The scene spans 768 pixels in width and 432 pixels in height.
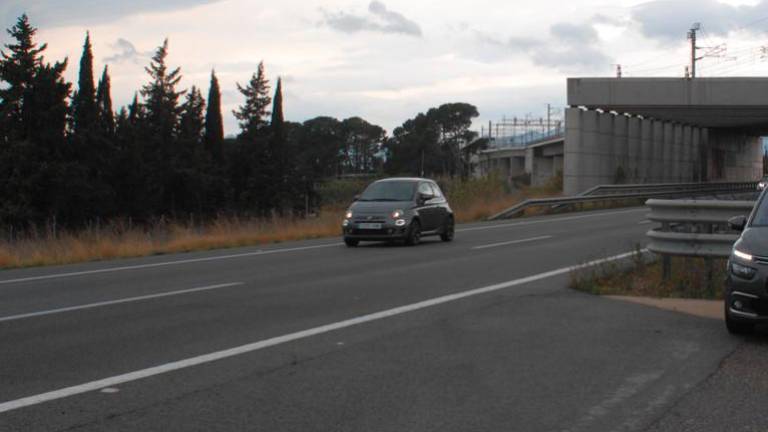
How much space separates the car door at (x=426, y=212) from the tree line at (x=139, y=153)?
11.1m

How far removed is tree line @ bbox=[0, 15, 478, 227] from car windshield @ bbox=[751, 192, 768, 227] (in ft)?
74.9

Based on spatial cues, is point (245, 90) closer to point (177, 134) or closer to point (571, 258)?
point (177, 134)

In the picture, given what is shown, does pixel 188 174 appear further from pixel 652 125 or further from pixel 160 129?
pixel 652 125

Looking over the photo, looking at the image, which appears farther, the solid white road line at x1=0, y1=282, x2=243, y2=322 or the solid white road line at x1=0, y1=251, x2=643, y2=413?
the solid white road line at x1=0, y1=282, x2=243, y2=322

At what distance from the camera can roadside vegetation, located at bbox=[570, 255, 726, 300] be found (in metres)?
10.4

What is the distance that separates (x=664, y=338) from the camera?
26.0ft

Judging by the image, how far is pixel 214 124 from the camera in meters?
68.9

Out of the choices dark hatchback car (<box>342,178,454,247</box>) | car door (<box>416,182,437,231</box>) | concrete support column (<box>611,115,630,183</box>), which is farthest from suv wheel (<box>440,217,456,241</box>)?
concrete support column (<box>611,115,630,183</box>)

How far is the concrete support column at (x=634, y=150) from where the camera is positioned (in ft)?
160

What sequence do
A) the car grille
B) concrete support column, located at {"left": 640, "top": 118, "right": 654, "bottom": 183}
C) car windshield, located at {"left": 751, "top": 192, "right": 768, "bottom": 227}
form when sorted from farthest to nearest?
concrete support column, located at {"left": 640, "top": 118, "right": 654, "bottom": 183} < car windshield, located at {"left": 751, "top": 192, "right": 768, "bottom": 227} < the car grille

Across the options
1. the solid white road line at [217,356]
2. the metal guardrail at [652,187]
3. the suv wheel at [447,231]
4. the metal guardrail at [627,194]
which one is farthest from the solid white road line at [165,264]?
the metal guardrail at [652,187]

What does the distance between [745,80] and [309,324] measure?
36746 mm

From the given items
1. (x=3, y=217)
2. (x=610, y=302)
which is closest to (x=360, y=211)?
(x=610, y=302)

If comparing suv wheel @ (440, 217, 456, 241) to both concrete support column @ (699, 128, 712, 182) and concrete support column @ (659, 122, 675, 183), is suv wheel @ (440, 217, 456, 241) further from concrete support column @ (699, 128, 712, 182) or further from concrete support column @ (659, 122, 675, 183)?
concrete support column @ (699, 128, 712, 182)
